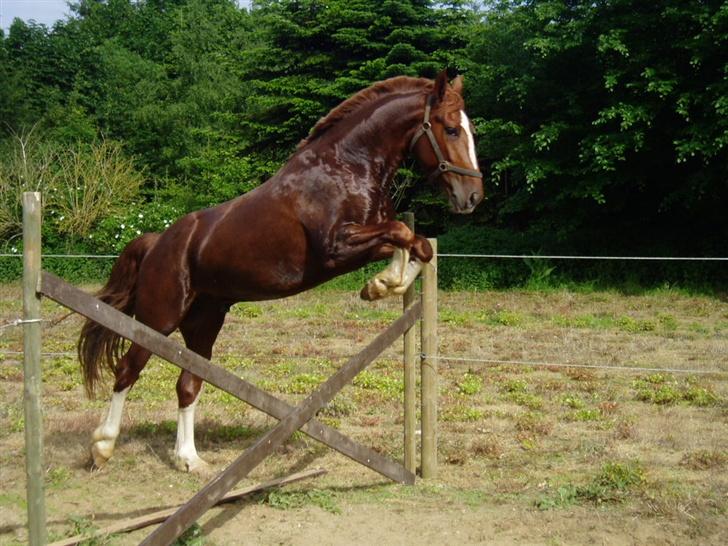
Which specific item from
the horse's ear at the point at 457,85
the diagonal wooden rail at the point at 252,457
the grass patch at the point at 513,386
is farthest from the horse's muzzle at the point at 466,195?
the grass patch at the point at 513,386

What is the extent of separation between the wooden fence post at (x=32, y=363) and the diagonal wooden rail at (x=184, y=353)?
71 millimetres

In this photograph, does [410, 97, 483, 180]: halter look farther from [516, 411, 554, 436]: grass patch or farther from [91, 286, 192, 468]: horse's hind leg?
[516, 411, 554, 436]: grass patch

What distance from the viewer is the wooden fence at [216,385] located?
11.2 ft

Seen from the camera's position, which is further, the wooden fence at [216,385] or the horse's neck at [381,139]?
the horse's neck at [381,139]

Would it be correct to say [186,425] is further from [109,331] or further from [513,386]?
[513,386]

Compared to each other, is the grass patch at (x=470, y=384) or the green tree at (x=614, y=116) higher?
the green tree at (x=614, y=116)

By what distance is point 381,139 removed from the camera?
16.1ft

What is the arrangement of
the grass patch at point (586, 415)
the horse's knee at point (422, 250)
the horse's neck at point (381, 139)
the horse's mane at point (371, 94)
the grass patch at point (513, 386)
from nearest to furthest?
1. the horse's knee at point (422, 250)
2. the horse's neck at point (381, 139)
3. the horse's mane at point (371, 94)
4. the grass patch at point (586, 415)
5. the grass patch at point (513, 386)

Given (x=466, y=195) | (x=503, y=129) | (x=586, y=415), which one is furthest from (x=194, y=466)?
(x=503, y=129)

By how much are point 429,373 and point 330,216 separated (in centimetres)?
160

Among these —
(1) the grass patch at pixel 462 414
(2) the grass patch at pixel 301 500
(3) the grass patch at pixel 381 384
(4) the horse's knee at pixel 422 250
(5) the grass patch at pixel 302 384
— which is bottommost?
(5) the grass patch at pixel 302 384

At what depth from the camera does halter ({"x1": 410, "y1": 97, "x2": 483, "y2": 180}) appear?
4625 millimetres

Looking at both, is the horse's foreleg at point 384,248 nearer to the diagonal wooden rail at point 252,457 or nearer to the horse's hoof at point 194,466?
the diagonal wooden rail at point 252,457

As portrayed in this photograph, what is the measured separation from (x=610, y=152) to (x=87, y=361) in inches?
483
